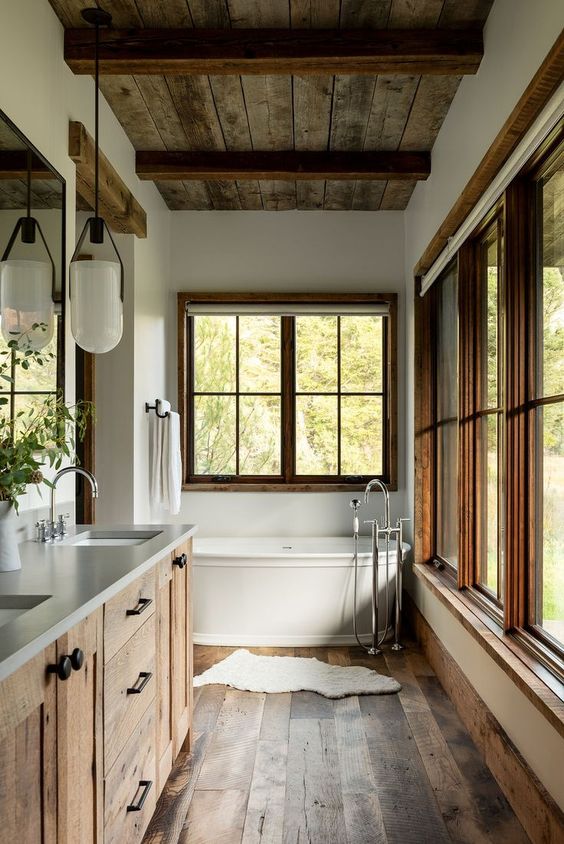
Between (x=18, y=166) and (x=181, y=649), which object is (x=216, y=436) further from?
(x=18, y=166)

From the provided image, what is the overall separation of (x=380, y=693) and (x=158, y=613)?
1.55 m

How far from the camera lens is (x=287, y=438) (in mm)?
4828

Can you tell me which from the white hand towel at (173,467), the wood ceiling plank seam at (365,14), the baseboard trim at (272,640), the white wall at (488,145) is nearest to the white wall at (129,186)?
the white hand towel at (173,467)

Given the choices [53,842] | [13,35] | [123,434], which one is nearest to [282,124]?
[13,35]

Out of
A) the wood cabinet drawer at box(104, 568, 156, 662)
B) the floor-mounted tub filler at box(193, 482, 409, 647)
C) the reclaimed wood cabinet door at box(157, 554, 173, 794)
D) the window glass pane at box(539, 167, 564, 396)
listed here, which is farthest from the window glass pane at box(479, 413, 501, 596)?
the wood cabinet drawer at box(104, 568, 156, 662)

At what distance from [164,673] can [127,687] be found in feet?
1.61

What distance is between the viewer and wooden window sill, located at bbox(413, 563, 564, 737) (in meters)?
1.95

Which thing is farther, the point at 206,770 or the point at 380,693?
the point at 380,693

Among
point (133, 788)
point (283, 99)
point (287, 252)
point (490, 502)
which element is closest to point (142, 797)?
point (133, 788)

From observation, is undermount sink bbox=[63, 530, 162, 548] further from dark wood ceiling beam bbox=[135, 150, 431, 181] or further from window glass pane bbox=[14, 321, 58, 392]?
dark wood ceiling beam bbox=[135, 150, 431, 181]

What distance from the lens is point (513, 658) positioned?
7.53 ft

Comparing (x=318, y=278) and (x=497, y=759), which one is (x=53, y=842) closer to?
(x=497, y=759)

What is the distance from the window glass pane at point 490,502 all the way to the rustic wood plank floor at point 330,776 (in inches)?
25.3

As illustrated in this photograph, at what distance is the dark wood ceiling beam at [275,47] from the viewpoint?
106 inches
